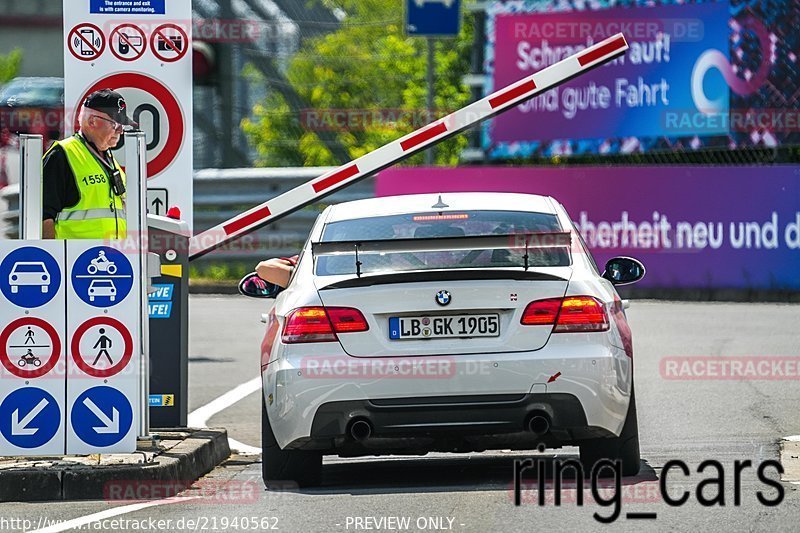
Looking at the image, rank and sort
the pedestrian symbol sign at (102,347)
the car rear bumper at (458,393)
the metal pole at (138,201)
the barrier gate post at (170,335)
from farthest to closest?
the barrier gate post at (170,335) < the metal pole at (138,201) < the pedestrian symbol sign at (102,347) < the car rear bumper at (458,393)

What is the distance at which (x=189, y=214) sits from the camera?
1073cm

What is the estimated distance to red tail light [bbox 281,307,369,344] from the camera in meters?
8.56

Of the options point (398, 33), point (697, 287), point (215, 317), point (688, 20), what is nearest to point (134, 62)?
point (215, 317)

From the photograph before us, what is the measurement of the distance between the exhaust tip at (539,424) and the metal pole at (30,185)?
97.0 inches

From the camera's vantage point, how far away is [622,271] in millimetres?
9555

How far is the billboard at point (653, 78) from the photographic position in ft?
70.7

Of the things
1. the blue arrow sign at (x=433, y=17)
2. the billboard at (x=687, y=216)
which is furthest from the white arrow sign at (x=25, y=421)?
the blue arrow sign at (x=433, y=17)

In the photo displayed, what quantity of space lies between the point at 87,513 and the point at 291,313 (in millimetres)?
1315

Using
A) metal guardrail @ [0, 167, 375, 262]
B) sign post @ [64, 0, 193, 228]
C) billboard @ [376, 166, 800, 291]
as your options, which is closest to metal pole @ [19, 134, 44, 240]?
sign post @ [64, 0, 193, 228]

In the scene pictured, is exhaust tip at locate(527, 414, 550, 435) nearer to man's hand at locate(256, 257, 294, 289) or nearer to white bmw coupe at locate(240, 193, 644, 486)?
white bmw coupe at locate(240, 193, 644, 486)

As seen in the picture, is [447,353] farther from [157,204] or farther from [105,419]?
[157,204]

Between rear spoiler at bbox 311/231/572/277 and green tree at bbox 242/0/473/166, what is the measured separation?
→ 19.0 metres

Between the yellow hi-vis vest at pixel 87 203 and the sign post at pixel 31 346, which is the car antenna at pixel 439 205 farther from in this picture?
the sign post at pixel 31 346

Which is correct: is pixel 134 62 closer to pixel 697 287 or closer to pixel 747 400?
pixel 747 400
